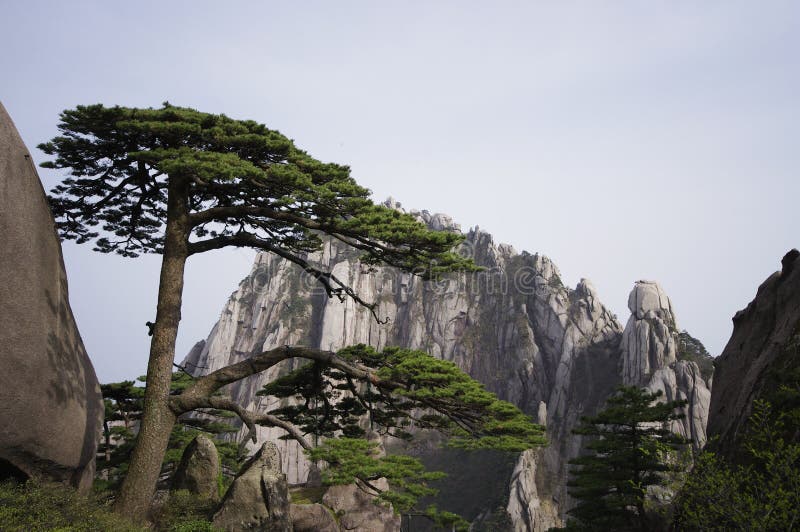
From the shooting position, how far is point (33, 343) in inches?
376

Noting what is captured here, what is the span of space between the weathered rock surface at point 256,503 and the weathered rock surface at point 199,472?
7.60 feet

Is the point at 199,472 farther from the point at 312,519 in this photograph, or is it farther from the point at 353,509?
the point at 353,509

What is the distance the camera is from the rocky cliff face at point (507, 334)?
65.8 meters

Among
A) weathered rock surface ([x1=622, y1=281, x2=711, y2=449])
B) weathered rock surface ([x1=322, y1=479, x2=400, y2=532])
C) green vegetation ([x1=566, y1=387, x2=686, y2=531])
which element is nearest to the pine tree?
weathered rock surface ([x1=322, y1=479, x2=400, y2=532])

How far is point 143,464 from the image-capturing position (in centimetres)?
1142

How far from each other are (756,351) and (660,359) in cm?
5281

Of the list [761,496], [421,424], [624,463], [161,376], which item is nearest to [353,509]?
[421,424]

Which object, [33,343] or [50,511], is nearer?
[50,511]

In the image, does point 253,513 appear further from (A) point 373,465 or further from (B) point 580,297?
(B) point 580,297

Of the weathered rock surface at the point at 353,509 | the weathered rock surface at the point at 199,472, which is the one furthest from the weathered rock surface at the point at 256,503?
the weathered rock surface at the point at 353,509

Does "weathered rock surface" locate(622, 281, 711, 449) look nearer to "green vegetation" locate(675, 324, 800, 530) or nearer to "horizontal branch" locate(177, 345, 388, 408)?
"green vegetation" locate(675, 324, 800, 530)

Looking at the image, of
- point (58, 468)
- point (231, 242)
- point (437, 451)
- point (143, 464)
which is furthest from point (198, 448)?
point (437, 451)

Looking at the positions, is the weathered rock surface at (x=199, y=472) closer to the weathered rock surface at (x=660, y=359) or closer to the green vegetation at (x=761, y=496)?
the green vegetation at (x=761, y=496)

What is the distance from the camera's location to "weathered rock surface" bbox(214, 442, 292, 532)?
11.3m
